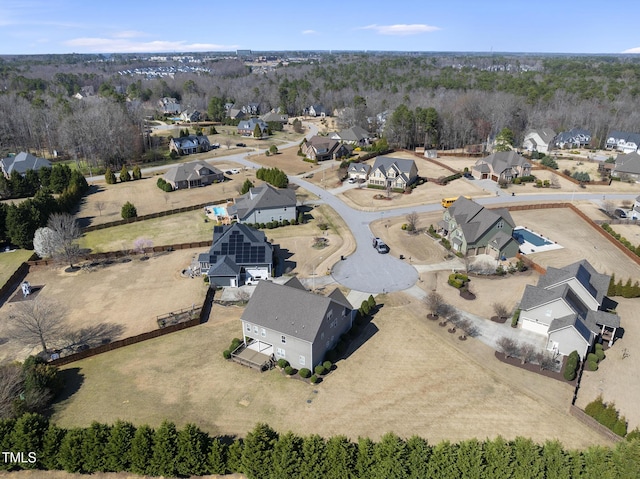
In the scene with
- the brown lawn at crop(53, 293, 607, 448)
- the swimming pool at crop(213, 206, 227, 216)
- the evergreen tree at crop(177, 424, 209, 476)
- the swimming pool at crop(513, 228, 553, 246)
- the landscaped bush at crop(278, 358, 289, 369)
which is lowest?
the swimming pool at crop(513, 228, 553, 246)

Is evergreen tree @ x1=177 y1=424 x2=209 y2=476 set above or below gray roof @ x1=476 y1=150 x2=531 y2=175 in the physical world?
below

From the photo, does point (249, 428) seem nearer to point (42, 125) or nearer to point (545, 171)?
point (545, 171)

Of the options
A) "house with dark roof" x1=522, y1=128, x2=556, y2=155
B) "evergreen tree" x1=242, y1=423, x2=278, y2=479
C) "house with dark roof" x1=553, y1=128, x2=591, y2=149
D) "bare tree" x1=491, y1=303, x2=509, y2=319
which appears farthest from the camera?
"house with dark roof" x1=553, y1=128, x2=591, y2=149

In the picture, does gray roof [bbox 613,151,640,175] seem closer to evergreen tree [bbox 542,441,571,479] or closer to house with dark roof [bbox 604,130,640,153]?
house with dark roof [bbox 604,130,640,153]

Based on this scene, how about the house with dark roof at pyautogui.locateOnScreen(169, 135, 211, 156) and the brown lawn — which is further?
the house with dark roof at pyautogui.locateOnScreen(169, 135, 211, 156)

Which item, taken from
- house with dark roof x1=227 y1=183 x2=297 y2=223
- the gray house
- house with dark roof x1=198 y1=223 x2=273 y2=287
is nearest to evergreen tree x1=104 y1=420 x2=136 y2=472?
the gray house

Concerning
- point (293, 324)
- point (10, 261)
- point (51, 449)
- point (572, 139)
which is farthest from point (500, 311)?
point (572, 139)

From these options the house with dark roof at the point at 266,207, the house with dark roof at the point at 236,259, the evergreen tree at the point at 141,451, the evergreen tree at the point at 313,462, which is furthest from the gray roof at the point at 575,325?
the house with dark roof at the point at 266,207
